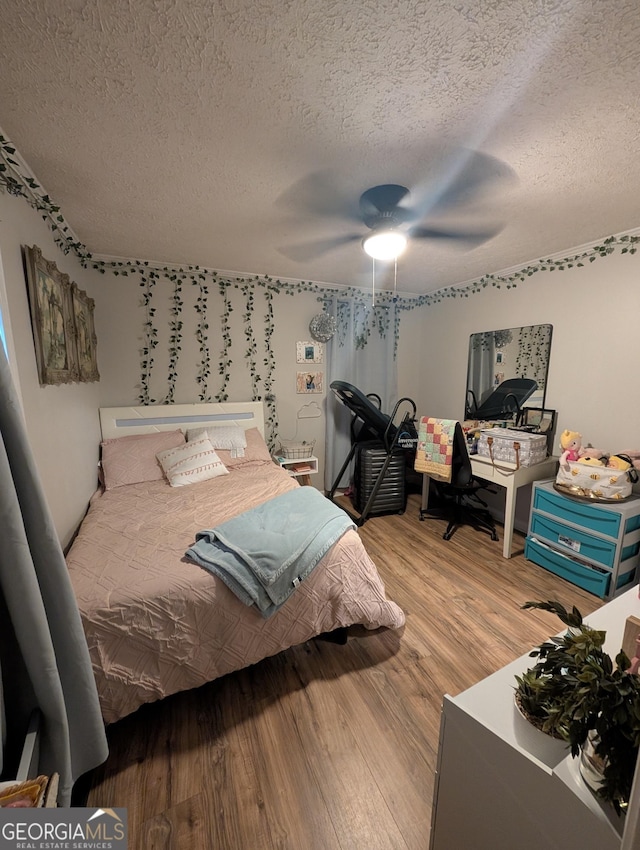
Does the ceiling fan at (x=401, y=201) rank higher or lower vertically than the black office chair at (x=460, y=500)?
higher

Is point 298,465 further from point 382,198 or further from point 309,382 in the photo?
point 382,198

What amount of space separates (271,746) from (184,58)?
7.95 feet

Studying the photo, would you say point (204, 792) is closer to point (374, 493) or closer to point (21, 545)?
point (21, 545)

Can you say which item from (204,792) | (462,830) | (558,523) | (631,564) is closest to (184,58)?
(462,830)

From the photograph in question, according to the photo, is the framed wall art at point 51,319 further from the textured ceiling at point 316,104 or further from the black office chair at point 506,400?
the black office chair at point 506,400

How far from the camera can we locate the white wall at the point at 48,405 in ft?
4.73

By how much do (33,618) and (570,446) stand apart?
3086mm

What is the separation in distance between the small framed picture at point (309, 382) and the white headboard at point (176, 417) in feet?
1.67

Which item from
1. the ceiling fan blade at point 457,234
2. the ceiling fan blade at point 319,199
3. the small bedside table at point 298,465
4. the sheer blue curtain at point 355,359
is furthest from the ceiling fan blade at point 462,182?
the small bedside table at point 298,465

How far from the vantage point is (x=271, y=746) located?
1340mm

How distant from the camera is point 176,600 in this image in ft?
4.33

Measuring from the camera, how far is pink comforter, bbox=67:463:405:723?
1244 millimetres

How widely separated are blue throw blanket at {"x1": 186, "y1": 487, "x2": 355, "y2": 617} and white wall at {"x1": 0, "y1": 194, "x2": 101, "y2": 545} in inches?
34.1

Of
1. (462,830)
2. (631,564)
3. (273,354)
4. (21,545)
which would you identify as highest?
(273,354)
